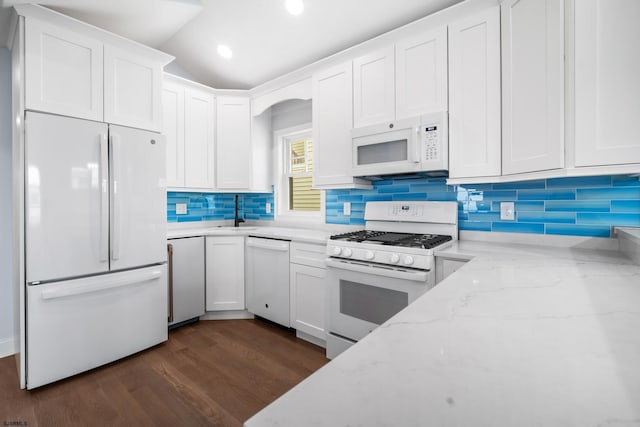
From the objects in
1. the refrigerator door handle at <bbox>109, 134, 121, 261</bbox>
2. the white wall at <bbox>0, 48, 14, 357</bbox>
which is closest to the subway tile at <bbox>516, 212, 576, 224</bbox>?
the refrigerator door handle at <bbox>109, 134, 121, 261</bbox>

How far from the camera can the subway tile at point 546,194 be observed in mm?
1905

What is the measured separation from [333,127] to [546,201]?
5.51 feet

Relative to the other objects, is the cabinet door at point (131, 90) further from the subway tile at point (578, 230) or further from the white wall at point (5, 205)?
the subway tile at point (578, 230)

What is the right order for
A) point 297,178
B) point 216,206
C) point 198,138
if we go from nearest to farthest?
point 198,138 → point 297,178 → point 216,206

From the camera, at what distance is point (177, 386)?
204 centimetres

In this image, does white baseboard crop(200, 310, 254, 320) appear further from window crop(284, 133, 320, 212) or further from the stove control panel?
the stove control panel

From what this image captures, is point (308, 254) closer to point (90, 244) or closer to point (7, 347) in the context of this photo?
point (90, 244)

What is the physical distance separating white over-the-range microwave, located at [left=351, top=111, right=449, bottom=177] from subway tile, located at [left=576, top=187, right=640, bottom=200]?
0.80m

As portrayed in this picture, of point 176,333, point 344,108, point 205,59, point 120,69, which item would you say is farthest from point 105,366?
point 205,59

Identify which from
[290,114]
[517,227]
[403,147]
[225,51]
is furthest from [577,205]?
[225,51]

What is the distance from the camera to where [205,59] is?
3.41 m

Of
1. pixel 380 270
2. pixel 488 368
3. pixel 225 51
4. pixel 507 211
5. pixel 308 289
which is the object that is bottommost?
pixel 308 289

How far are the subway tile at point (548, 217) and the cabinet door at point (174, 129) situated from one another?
3.05m

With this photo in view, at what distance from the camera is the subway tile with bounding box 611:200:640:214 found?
1710mm
